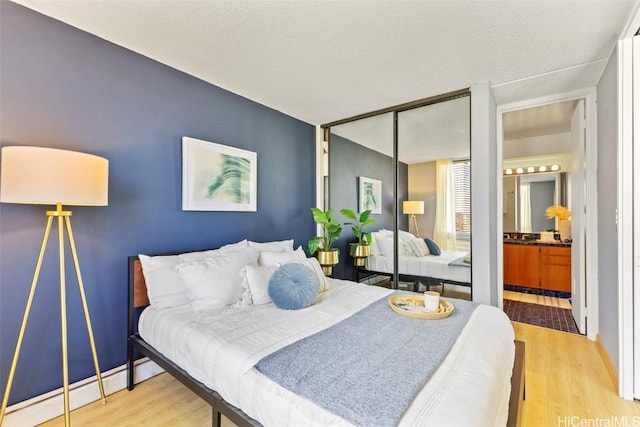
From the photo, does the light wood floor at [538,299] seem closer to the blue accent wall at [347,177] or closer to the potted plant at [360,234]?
the potted plant at [360,234]

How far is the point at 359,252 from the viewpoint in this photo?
3.77 m

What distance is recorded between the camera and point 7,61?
5.65 feet

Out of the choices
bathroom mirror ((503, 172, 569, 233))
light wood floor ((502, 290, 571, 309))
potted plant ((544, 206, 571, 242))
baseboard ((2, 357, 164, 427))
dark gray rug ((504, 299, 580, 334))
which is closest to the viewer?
baseboard ((2, 357, 164, 427))

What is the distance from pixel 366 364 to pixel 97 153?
7.37 ft

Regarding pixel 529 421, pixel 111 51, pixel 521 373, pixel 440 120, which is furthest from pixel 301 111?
pixel 529 421

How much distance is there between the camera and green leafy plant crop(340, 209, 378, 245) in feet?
12.1

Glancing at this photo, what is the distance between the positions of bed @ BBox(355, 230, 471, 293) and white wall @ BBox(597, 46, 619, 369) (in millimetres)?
1050

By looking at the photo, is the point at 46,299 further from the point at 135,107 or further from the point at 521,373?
the point at 521,373

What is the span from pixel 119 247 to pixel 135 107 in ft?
3.60

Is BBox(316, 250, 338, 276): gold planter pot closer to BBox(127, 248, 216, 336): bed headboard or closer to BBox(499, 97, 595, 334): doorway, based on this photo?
BBox(127, 248, 216, 336): bed headboard

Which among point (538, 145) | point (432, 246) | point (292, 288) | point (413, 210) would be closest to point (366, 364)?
point (292, 288)

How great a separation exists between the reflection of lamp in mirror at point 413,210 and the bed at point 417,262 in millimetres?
77

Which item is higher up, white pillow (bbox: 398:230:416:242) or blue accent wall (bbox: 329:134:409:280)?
blue accent wall (bbox: 329:134:409:280)

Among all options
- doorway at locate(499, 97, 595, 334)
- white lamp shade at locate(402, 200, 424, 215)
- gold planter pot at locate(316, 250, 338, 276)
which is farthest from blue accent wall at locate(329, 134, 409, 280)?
doorway at locate(499, 97, 595, 334)
